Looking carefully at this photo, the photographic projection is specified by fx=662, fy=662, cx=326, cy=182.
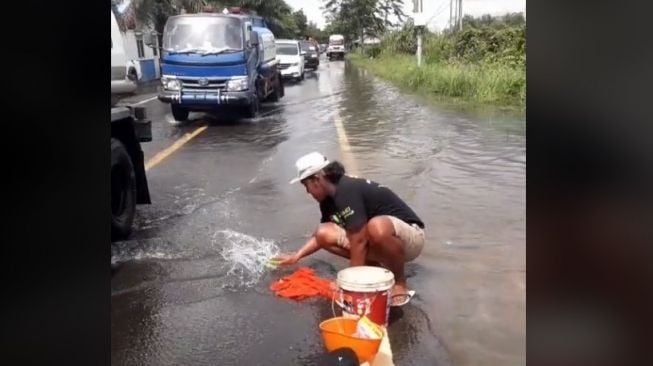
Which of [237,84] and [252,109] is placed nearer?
[237,84]

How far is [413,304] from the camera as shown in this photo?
3.72 metres

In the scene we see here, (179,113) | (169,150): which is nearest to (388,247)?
(169,150)

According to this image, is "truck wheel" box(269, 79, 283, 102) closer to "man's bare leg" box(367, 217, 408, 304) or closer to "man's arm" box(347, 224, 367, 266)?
"man's bare leg" box(367, 217, 408, 304)

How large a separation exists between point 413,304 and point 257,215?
2.33m

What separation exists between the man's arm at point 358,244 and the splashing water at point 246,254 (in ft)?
2.92

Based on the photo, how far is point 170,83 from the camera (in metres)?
11.6

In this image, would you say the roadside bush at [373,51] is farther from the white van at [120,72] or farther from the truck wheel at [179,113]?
the white van at [120,72]

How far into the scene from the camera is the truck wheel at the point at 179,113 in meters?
12.1

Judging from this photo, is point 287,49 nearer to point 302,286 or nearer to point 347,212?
point 302,286

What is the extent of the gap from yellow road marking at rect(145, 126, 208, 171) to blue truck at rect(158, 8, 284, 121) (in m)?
0.92

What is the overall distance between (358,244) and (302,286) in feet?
2.07

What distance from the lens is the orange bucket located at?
2.57 metres

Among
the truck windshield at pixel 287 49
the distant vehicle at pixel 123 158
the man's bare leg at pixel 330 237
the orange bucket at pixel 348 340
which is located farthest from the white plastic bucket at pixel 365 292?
the truck windshield at pixel 287 49

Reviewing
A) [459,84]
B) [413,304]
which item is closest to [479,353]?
[413,304]
